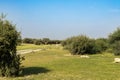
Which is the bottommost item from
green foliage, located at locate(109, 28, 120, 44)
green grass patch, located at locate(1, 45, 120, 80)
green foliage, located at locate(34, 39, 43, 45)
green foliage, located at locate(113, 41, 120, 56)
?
green grass patch, located at locate(1, 45, 120, 80)

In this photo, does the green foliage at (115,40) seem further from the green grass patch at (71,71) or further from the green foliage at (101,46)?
the green grass patch at (71,71)

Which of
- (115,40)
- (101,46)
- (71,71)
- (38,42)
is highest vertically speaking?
(38,42)

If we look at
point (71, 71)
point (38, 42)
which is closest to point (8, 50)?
point (71, 71)

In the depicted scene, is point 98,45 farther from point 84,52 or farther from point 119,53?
point 119,53

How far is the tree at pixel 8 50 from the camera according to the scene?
21516 mm

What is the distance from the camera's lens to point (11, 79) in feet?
65.7

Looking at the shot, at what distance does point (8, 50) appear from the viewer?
859 inches

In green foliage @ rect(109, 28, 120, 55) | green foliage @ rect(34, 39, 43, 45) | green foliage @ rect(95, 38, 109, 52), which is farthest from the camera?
green foliage @ rect(34, 39, 43, 45)

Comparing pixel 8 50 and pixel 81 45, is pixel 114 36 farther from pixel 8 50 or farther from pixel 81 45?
pixel 8 50

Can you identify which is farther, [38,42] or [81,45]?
[38,42]

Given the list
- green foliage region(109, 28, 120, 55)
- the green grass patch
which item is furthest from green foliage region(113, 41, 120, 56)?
the green grass patch

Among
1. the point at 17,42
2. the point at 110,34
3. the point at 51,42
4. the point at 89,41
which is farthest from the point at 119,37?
the point at 51,42

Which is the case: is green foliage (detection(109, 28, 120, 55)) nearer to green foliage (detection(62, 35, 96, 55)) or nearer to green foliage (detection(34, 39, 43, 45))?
green foliage (detection(62, 35, 96, 55))

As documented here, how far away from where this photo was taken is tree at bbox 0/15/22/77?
21.5 meters
